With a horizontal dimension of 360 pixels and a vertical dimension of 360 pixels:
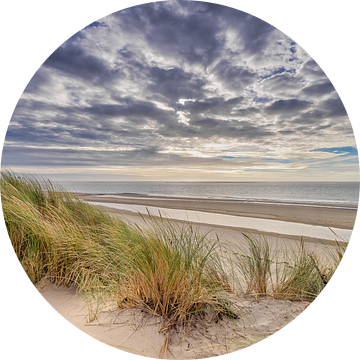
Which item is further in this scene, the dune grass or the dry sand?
the dune grass

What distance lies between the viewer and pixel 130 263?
8.02 ft

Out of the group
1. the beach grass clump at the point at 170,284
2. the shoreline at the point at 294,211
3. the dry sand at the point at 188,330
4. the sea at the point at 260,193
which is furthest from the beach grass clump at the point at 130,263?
the sea at the point at 260,193

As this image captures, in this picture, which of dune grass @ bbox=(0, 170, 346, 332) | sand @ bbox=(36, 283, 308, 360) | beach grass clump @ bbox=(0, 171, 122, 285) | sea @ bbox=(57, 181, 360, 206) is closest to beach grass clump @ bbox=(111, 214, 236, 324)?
dune grass @ bbox=(0, 170, 346, 332)

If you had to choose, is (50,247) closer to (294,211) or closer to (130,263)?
(130,263)

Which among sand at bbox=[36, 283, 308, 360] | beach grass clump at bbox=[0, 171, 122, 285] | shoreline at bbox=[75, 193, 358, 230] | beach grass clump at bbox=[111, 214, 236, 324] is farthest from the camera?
shoreline at bbox=[75, 193, 358, 230]

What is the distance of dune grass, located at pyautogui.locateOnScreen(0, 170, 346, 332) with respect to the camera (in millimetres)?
2146

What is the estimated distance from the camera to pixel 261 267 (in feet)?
8.95

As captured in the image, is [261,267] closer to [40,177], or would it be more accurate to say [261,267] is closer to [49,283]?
[49,283]

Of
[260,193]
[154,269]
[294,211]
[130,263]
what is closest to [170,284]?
[154,269]

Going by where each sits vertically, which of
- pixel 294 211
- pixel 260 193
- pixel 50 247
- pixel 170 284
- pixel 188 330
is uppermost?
pixel 260 193

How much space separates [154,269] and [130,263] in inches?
14.6

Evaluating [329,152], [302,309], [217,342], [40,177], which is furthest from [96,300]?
[329,152]

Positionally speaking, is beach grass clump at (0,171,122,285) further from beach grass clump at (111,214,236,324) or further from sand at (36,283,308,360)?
beach grass clump at (111,214,236,324)

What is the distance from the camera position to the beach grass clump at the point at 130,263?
7.02 feet
